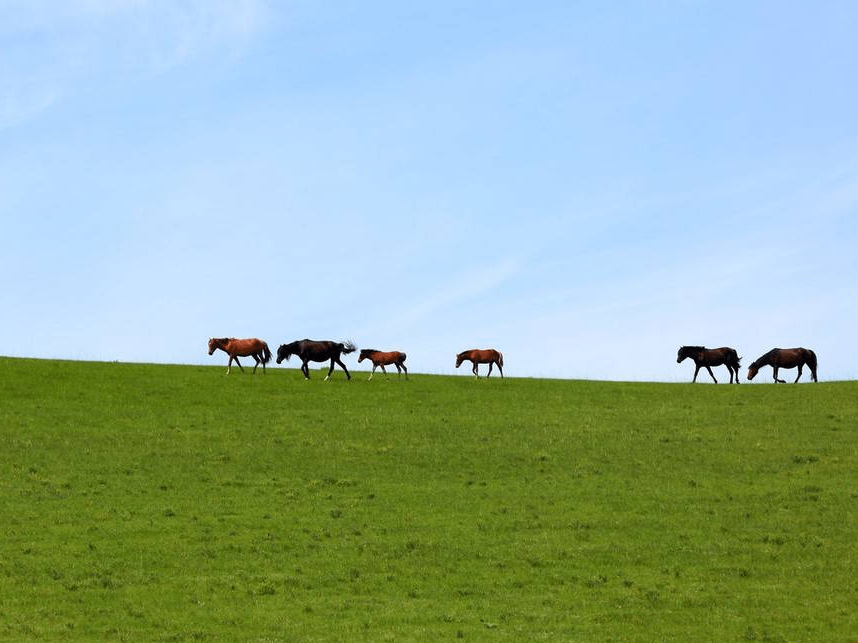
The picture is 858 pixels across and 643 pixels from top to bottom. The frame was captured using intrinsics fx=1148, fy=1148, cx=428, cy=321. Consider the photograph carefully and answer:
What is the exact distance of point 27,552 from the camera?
25156mm

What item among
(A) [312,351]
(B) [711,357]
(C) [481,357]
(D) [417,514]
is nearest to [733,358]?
(B) [711,357]

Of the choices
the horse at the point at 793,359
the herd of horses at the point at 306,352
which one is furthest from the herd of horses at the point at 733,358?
the herd of horses at the point at 306,352

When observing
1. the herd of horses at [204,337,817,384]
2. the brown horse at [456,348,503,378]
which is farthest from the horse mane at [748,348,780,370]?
the brown horse at [456,348,503,378]

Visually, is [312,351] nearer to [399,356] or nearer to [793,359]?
[399,356]

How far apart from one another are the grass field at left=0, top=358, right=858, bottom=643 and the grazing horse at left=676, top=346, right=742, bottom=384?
6854 millimetres

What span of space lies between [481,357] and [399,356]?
157 inches

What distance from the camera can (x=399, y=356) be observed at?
47.4 metres

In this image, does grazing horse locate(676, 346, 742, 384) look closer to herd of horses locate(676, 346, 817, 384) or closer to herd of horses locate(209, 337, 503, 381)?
herd of horses locate(676, 346, 817, 384)

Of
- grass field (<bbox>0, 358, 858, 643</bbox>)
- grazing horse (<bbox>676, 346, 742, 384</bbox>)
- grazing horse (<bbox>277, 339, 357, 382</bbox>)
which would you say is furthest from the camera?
grazing horse (<bbox>676, 346, 742, 384</bbox>)

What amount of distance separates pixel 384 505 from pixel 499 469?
16.0ft

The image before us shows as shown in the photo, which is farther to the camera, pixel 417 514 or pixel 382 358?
pixel 382 358

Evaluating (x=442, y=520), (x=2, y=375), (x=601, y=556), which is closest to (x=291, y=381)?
(x=2, y=375)

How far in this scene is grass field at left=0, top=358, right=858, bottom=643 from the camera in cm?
2203

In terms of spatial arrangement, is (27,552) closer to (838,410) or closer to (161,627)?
(161,627)
